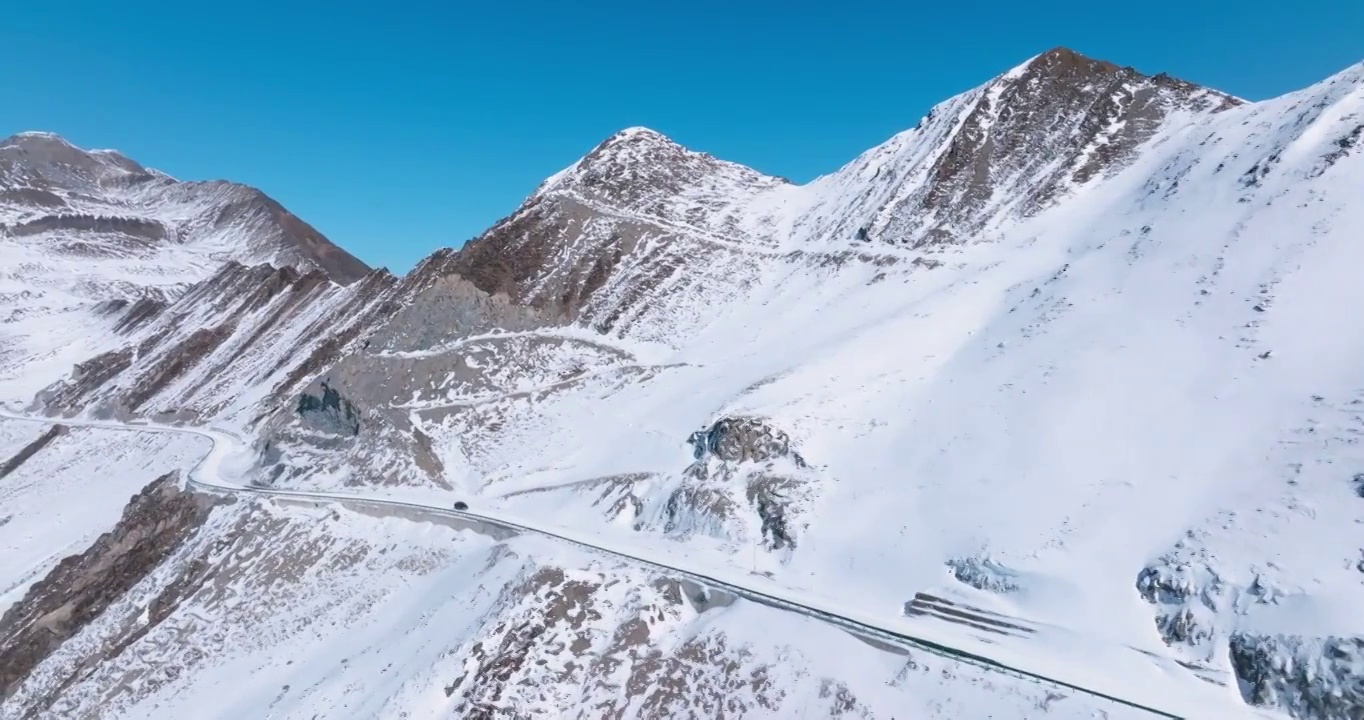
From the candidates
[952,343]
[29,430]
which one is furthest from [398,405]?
[29,430]

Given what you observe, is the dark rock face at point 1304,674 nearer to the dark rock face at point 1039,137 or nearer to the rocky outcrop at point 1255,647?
the rocky outcrop at point 1255,647

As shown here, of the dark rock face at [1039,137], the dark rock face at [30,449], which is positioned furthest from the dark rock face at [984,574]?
the dark rock face at [30,449]

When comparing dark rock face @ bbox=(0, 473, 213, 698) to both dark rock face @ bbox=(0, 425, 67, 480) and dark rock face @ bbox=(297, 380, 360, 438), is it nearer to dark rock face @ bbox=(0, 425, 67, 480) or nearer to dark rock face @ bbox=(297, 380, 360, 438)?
dark rock face @ bbox=(297, 380, 360, 438)

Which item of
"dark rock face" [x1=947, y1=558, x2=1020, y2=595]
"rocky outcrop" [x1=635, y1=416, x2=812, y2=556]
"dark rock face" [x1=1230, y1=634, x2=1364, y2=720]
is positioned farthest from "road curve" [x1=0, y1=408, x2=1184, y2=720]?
"rocky outcrop" [x1=635, y1=416, x2=812, y2=556]

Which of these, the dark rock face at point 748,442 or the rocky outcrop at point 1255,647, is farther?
the dark rock face at point 748,442

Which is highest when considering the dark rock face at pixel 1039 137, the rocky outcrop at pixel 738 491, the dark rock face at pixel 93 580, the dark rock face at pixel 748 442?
the dark rock face at pixel 1039 137

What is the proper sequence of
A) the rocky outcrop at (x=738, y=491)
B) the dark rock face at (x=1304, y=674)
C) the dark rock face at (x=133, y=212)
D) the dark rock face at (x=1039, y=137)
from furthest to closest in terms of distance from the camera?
the dark rock face at (x=133, y=212) < the dark rock face at (x=1039, y=137) < the rocky outcrop at (x=738, y=491) < the dark rock face at (x=1304, y=674)

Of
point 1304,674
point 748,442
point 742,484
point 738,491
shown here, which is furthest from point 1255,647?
point 748,442
